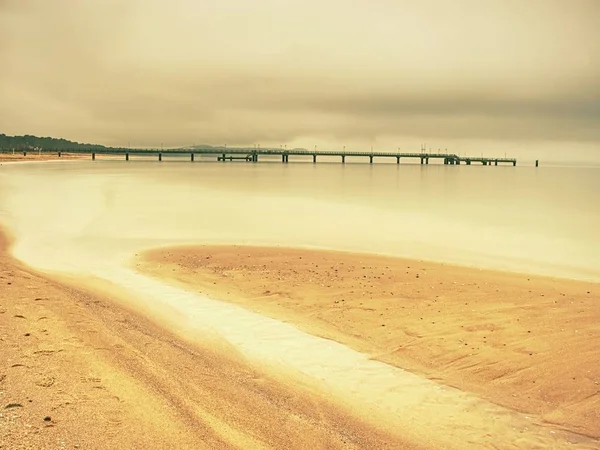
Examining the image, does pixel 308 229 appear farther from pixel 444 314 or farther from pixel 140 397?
pixel 140 397

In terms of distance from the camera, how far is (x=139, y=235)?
2406cm

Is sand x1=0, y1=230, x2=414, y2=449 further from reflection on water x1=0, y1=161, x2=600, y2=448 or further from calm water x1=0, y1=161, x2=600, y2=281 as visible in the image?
calm water x1=0, y1=161, x2=600, y2=281

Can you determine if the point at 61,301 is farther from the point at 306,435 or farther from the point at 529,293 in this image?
the point at 529,293

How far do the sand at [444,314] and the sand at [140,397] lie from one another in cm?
244

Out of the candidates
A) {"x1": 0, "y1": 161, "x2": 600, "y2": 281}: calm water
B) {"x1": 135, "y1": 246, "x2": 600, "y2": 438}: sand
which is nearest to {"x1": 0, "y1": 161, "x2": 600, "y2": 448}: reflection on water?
{"x1": 0, "y1": 161, "x2": 600, "y2": 281}: calm water

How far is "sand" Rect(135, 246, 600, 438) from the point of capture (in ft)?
25.9

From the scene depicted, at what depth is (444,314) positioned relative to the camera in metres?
11.2

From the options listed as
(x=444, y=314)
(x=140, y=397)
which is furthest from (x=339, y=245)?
(x=140, y=397)

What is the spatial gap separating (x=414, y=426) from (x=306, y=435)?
1.69 m

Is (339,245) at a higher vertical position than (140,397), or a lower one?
lower

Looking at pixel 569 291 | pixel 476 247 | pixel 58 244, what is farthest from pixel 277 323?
pixel 476 247

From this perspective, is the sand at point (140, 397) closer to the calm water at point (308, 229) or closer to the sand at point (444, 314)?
the sand at point (444, 314)

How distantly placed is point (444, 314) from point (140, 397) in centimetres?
744

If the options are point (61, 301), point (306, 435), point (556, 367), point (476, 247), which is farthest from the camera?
point (476, 247)
